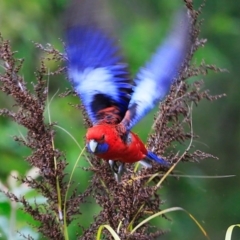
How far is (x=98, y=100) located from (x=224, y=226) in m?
2.16

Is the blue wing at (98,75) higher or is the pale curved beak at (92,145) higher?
the blue wing at (98,75)

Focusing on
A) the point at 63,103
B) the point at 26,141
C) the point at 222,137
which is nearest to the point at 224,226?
the point at 222,137

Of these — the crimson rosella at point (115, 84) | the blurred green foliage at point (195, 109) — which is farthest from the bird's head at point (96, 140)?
the blurred green foliage at point (195, 109)

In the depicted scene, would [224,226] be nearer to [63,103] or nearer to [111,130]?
[63,103]

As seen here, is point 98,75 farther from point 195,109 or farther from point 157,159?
point 195,109

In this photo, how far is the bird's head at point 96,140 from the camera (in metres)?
1.29

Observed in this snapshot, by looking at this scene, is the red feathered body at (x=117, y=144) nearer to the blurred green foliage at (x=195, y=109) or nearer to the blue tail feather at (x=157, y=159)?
the blue tail feather at (x=157, y=159)

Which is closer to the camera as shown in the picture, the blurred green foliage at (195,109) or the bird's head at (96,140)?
the bird's head at (96,140)

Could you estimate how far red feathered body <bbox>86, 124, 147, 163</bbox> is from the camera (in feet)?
4.30

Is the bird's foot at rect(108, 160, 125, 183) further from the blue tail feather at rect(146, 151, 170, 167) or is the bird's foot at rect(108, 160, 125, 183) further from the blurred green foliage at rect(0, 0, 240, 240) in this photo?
the blurred green foliage at rect(0, 0, 240, 240)

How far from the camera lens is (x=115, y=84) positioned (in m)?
1.42

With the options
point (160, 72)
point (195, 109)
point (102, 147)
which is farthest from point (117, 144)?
point (195, 109)

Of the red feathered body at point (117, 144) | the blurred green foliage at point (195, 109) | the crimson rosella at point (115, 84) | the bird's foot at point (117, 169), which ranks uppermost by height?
the crimson rosella at point (115, 84)

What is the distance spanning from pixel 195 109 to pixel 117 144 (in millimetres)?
2425
